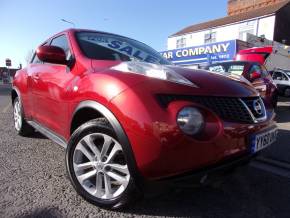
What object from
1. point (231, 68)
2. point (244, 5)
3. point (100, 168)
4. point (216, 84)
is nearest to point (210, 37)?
point (244, 5)

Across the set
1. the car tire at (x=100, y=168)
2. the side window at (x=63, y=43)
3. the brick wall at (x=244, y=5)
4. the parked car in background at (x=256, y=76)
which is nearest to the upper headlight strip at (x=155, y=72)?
the car tire at (x=100, y=168)

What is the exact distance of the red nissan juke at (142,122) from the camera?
1998 millimetres

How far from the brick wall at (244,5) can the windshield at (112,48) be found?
36795mm

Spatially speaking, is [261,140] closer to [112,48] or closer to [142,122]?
[142,122]

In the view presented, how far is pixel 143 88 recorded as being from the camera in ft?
6.91

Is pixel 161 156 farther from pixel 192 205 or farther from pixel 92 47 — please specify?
pixel 92 47

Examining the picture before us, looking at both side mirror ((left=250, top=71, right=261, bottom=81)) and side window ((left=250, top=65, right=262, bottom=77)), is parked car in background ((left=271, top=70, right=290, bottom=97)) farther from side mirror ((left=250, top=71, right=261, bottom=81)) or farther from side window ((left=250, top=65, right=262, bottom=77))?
side mirror ((left=250, top=71, right=261, bottom=81))

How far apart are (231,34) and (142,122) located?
30457 mm

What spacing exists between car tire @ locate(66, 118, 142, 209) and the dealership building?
16.6 metres

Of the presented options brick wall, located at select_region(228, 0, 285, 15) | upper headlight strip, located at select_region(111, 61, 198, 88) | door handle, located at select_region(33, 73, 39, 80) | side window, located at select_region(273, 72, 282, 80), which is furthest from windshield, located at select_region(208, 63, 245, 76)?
brick wall, located at select_region(228, 0, 285, 15)

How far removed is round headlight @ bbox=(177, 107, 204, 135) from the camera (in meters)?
2.00

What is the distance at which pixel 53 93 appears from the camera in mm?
3104

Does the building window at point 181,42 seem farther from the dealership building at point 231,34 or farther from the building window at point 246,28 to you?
the building window at point 246,28

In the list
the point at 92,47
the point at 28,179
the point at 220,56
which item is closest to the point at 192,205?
the point at 28,179
